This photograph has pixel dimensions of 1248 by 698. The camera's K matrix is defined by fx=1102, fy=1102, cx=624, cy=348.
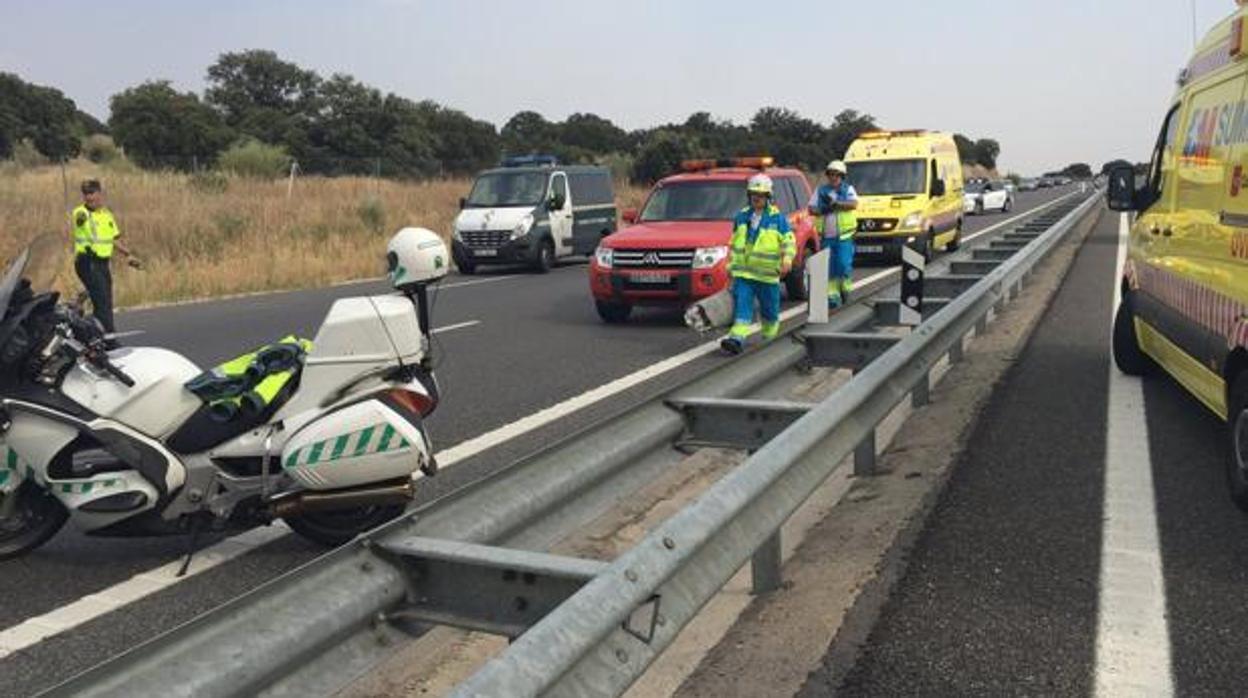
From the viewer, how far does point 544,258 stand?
21.5 meters

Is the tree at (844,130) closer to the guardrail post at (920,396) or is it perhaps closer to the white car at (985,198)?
the white car at (985,198)

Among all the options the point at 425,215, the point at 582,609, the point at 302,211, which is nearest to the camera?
the point at 582,609

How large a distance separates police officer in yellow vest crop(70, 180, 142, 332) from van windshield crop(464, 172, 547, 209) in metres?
9.44

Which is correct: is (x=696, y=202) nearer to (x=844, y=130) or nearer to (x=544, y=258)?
(x=544, y=258)

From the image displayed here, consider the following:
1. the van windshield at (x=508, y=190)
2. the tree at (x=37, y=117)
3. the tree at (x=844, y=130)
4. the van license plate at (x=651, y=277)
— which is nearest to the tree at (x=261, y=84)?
the tree at (x=37, y=117)

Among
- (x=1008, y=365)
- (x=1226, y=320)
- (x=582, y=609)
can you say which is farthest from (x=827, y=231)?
(x=582, y=609)

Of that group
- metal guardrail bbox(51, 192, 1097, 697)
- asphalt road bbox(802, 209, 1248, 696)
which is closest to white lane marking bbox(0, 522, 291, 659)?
metal guardrail bbox(51, 192, 1097, 697)

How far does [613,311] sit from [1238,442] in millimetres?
8202

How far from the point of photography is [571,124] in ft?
345

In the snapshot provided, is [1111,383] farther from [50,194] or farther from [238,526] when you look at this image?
[50,194]

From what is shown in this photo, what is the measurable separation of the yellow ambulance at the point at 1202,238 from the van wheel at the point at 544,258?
14290mm

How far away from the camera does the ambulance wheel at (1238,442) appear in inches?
192

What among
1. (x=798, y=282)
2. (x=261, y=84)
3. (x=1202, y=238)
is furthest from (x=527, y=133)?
(x=1202, y=238)

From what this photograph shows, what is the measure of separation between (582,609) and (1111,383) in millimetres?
6855
